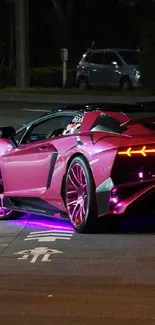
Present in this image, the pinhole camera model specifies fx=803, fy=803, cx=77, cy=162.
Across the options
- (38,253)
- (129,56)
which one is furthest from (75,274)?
(129,56)

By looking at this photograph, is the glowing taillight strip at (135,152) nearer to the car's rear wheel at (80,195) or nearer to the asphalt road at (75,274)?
the car's rear wheel at (80,195)

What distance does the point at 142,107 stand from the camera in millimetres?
8453

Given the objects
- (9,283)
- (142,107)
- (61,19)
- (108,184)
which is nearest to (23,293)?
(9,283)

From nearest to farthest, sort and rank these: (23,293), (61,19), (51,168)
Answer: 1. (23,293)
2. (51,168)
3. (61,19)

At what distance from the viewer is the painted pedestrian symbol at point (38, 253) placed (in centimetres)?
697

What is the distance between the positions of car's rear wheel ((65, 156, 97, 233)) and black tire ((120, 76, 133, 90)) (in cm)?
2223

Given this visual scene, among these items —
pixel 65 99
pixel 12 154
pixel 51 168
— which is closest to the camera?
pixel 51 168

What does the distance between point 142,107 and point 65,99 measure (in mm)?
18204

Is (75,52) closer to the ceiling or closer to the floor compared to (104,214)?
closer to the floor

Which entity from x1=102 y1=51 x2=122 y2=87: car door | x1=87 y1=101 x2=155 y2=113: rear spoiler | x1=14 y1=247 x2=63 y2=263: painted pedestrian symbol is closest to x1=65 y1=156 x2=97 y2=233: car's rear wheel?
x1=14 y1=247 x2=63 y2=263: painted pedestrian symbol

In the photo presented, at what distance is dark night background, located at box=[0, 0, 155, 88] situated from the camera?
1897 inches

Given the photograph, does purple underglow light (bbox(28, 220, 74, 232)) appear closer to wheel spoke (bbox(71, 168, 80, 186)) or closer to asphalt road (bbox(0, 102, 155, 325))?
asphalt road (bbox(0, 102, 155, 325))

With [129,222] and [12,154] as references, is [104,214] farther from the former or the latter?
[12,154]

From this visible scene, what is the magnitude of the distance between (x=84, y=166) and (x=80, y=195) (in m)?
0.35
